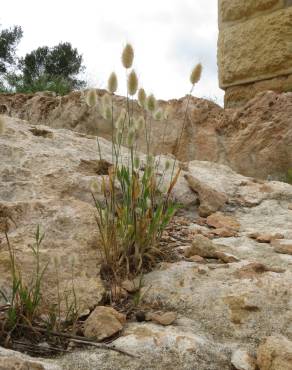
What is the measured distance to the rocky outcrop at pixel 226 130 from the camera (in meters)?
3.48

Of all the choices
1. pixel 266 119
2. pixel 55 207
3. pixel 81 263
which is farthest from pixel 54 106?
pixel 81 263

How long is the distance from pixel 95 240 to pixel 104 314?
0.47 m

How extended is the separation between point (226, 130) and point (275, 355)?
2619 mm

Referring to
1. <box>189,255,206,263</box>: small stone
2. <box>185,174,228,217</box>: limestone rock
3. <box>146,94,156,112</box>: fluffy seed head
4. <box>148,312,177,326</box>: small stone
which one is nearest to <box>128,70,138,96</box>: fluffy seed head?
<box>146,94,156,112</box>: fluffy seed head

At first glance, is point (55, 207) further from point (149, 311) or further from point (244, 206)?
point (244, 206)

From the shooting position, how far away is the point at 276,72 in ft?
13.7

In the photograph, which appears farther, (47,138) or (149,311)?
(47,138)

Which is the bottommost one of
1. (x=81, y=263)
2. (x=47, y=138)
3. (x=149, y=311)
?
(x=149, y=311)

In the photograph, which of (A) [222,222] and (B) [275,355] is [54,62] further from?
(B) [275,355]

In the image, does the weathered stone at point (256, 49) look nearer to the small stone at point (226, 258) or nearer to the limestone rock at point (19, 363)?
the small stone at point (226, 258)

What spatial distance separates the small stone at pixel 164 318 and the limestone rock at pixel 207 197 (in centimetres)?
107

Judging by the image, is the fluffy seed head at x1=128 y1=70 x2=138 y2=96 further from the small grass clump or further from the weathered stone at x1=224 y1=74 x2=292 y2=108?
the weathered stone at x1=224 y1=74 x2=292 y2=108

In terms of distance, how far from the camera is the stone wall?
13.5 ft

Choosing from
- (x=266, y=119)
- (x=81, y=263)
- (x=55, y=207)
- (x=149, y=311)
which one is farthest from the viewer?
(x=266, y=119)
